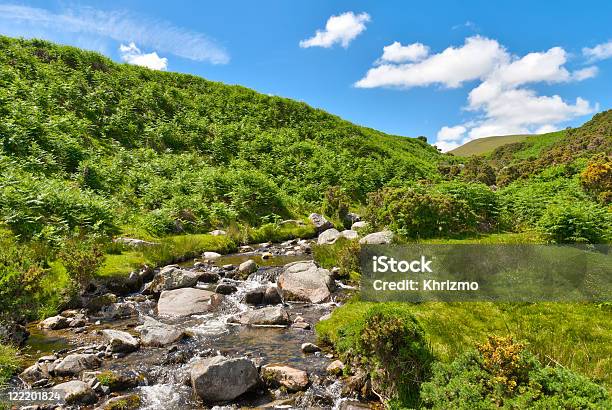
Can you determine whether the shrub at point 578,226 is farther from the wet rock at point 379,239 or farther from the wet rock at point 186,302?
the wet rock at point 186,302

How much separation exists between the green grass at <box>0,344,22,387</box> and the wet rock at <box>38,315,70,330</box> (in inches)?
89.5

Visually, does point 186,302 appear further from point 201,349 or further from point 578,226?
point 578,226

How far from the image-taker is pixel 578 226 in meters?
16.0

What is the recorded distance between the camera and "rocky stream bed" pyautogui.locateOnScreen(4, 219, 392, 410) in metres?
9.68

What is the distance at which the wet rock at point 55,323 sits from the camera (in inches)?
546

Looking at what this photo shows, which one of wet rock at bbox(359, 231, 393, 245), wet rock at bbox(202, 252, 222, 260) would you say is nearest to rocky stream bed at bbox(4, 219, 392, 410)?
wet rock at bbox(359, 231, 393, 245)

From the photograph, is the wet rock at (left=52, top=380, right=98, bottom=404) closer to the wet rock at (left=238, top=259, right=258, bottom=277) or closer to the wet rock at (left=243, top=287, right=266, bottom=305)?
the wet rock at (left=243, top=287, right=266, bottom=305)

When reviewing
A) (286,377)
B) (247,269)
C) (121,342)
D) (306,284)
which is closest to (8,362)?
(121,342)

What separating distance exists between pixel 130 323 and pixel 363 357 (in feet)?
31.8

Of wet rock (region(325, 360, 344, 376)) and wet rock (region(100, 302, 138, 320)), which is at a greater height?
wet rock (region(100, 302, 138, 320))

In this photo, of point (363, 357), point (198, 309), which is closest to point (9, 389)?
point (198, 309)

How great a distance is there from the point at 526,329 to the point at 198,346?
32.1 feet

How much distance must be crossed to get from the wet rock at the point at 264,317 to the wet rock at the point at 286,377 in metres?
3.95

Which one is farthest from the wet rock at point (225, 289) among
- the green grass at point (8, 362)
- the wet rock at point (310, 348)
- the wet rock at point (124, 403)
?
the wet rock at point (124, 403)
